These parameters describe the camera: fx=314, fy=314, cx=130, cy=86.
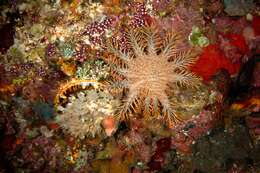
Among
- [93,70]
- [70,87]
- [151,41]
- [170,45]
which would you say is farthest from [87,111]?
[170,45]

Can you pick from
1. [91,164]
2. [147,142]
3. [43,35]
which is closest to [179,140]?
[147,142]

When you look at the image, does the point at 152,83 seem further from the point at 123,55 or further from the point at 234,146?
the point at 234,146

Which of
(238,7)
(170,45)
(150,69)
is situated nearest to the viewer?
(150,69)

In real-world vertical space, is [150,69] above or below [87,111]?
above

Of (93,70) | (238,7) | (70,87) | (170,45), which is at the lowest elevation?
(70,87)

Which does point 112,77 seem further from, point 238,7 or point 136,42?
point 238,7

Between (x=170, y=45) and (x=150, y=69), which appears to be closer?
(x=150, y=69)

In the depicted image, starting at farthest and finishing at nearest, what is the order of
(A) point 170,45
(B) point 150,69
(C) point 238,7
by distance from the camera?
(C) point 238,7 → (A) point 170,45 → (B) point 150,69
